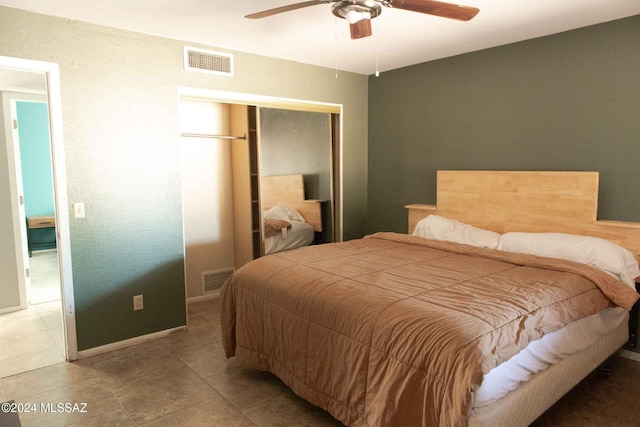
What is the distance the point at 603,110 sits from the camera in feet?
9.87

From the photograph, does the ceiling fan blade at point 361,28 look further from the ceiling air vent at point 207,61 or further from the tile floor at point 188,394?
the tile floor at point 188,394

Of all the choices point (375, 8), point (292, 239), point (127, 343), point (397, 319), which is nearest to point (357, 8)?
Result: point (375, 8)

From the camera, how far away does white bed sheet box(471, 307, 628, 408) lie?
5.54 feet

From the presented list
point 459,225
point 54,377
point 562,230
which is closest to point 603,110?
point 562,230

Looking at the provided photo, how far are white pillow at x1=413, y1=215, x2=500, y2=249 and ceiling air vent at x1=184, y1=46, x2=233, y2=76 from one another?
6.98 feet

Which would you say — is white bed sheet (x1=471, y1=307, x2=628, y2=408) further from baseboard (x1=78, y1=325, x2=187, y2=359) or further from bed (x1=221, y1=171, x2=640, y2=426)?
baseboard (x1=78, y1=325, x2=187, y2=359)

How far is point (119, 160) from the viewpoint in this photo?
10.2 feet

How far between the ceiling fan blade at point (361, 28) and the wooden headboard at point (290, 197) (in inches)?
76.0

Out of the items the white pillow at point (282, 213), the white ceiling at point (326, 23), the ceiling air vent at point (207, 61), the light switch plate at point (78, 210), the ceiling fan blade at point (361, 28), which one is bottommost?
the white pillow at point (282, 213)

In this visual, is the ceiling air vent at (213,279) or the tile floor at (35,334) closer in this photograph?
the tile floor at (35,334)

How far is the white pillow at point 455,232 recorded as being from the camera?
3277 mm

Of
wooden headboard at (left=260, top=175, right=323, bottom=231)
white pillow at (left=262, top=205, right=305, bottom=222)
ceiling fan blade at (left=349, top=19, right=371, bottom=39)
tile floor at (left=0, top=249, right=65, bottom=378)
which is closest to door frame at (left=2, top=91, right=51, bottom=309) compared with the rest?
tile floor at (left=0, top=249, right=65, bottom=378)

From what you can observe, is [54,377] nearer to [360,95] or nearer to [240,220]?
[240,220]

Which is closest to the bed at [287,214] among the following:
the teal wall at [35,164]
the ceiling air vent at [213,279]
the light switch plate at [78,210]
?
the ceiling air vent at [213,279]
